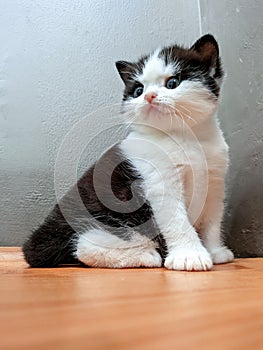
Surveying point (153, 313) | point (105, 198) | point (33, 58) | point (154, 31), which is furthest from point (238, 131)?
point (153, 313)

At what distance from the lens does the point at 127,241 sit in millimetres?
1106

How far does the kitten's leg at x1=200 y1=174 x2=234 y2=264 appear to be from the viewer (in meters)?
1.21

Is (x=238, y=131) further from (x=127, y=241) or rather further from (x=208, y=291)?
(x=208, y=291)

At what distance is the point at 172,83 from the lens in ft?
3.91

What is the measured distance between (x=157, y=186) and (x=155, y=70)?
14.0 inches

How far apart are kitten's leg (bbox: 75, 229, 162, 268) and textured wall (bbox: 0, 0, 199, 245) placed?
0.58 meters

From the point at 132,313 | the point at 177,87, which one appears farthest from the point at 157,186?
the point at 132,313

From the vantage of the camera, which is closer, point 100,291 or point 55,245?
point 100,291

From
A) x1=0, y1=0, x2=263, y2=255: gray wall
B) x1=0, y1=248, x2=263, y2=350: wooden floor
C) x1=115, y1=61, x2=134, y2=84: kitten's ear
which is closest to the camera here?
x1=0, y1=248, x2=263, y2=350: wooden floor

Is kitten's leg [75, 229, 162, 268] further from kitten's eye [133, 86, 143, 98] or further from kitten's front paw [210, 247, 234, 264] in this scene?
kitten's eye [133, 86, 143, 98]

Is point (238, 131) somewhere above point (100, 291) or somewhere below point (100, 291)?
above

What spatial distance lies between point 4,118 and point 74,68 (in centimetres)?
35

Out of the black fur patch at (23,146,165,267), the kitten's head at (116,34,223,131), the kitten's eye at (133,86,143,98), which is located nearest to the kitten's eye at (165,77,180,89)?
the kitten's head at (116,34,223,131)

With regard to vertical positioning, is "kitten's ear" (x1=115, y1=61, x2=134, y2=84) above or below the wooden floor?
above
